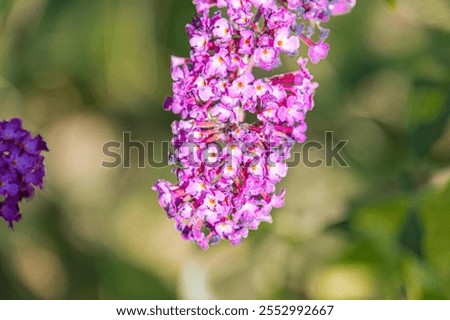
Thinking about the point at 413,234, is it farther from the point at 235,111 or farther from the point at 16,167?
the point at 16,167

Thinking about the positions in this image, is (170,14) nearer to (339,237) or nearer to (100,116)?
(100,116)

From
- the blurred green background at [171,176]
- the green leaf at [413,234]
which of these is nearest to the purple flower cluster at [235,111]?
the blurred green background at [171,176]

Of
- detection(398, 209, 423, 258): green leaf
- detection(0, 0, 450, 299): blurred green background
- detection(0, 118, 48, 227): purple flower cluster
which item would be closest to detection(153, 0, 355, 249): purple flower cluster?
detection(0, 118, 48, 227): purple flower cluster

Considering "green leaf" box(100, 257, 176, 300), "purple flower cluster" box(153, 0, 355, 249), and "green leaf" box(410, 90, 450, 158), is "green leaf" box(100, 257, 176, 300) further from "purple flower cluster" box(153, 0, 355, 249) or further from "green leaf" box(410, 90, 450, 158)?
"green leaf" box(410, 90, 450, 158)

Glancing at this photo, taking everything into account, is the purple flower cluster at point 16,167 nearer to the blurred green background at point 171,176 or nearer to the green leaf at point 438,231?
the blurred green background at point 171,176

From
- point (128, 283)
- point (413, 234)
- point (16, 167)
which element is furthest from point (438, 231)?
point (16, 167)

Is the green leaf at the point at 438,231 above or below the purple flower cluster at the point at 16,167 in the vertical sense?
below

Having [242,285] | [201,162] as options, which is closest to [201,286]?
[242,285]
